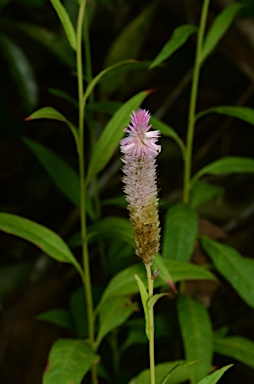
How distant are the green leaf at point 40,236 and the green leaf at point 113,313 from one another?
14 cm

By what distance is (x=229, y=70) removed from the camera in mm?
2385

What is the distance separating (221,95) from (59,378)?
1.53 metres

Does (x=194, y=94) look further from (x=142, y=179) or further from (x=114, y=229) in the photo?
(x=142, y=179)

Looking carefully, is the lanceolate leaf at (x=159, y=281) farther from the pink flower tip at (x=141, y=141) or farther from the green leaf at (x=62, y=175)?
the pink flower tip at (x=141, y=141)

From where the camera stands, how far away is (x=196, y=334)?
4.38ft

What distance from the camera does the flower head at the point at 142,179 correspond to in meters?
0.79

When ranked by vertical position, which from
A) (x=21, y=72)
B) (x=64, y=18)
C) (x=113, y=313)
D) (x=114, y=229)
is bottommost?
(x=113, y=313)

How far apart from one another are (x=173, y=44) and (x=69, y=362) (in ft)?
2.00

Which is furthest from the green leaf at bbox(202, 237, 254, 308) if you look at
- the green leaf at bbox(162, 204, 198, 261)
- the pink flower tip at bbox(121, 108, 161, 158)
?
the pink flower tip at bbox(121, 108, 161, 158)

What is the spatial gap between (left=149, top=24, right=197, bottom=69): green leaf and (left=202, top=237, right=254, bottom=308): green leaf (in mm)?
Result: 394

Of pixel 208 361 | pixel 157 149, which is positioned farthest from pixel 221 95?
pixel 157 149

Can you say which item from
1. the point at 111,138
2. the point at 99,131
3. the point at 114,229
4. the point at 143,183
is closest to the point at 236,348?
the point at 114,229

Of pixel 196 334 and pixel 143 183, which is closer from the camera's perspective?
pixel 143 183

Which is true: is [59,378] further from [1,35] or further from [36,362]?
[1,35]
